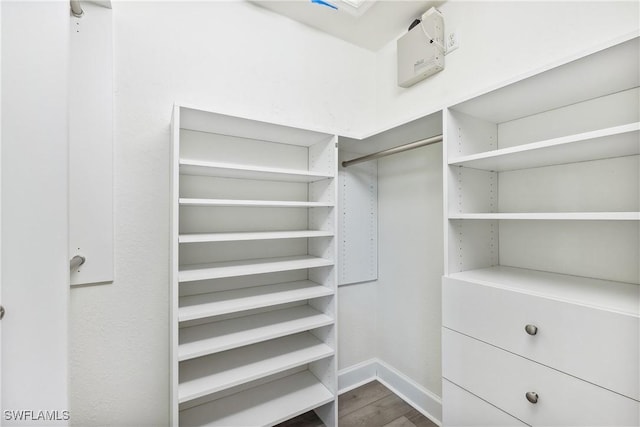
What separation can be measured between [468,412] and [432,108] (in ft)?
4.53

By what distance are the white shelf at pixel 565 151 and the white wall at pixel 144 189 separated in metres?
1.09

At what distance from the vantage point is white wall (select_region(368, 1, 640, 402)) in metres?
1.19

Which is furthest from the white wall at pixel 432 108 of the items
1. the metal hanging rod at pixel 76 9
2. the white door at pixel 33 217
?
the metal hanging rod at pixel 76 9

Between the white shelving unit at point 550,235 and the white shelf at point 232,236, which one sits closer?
the white shelving unit at point 550,235

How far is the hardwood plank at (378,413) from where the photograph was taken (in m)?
1.66

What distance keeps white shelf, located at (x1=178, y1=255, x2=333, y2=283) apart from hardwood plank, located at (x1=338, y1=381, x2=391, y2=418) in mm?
1019

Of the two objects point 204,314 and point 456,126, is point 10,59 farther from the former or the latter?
point 456,126

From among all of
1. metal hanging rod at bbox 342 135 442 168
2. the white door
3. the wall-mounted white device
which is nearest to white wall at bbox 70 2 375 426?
the white door

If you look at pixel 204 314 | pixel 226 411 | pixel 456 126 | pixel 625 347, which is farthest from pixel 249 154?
pixel 625 347

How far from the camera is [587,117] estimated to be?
3.67 ft

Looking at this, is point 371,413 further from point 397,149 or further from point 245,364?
point 397,149

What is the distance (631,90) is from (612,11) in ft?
1.14

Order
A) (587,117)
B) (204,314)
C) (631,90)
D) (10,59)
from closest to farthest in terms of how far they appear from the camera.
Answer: (10,59) < (631,90) < (587,117) < (204,314)

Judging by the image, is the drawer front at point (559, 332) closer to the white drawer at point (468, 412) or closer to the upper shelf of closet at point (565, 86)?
the white drawer at point (468, 412)
